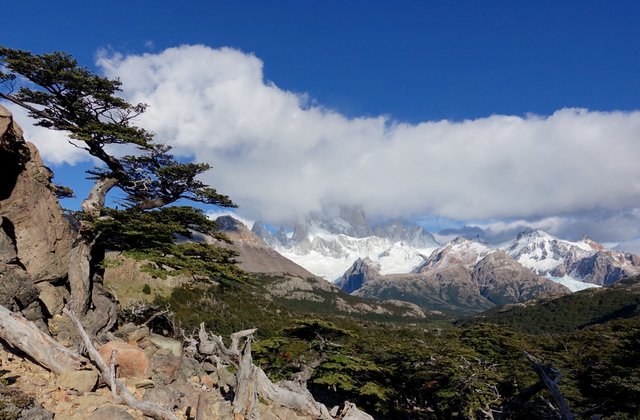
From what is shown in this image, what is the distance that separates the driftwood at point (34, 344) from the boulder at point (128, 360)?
1883 mm

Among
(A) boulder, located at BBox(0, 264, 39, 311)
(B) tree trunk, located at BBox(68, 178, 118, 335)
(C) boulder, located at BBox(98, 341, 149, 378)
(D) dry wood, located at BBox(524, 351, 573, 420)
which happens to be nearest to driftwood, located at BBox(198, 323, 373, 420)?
(C) boulder, located at BBox(98, 341, 149, 378)

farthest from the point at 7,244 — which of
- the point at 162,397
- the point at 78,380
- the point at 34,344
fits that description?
the point at 162,397

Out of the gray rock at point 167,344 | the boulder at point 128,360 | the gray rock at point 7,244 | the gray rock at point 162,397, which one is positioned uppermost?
the gray rock at point 7,244

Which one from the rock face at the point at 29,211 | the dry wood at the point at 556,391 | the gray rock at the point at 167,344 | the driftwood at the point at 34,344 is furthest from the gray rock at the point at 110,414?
the dry wood at the point at 556,391

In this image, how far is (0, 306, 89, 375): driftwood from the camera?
11.9 metres

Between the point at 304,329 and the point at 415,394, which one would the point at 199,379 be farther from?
the point at 415,394

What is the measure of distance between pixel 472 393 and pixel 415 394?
16076 mm

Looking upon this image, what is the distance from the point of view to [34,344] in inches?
476

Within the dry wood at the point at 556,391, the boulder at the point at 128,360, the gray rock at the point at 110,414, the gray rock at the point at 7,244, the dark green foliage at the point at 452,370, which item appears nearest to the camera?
the gray rock at the point at 110,414

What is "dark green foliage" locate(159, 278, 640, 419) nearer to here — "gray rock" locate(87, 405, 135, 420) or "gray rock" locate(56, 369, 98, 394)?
"gray rock" locate(56, 369, 98, 394)

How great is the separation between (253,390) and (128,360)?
4908 millimetres

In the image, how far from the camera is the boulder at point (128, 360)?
1434 cm

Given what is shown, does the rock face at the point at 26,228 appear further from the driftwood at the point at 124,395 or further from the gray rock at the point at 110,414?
the gray rock at the point at 110,414

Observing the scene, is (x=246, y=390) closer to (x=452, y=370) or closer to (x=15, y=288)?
(x=15, y=288)
